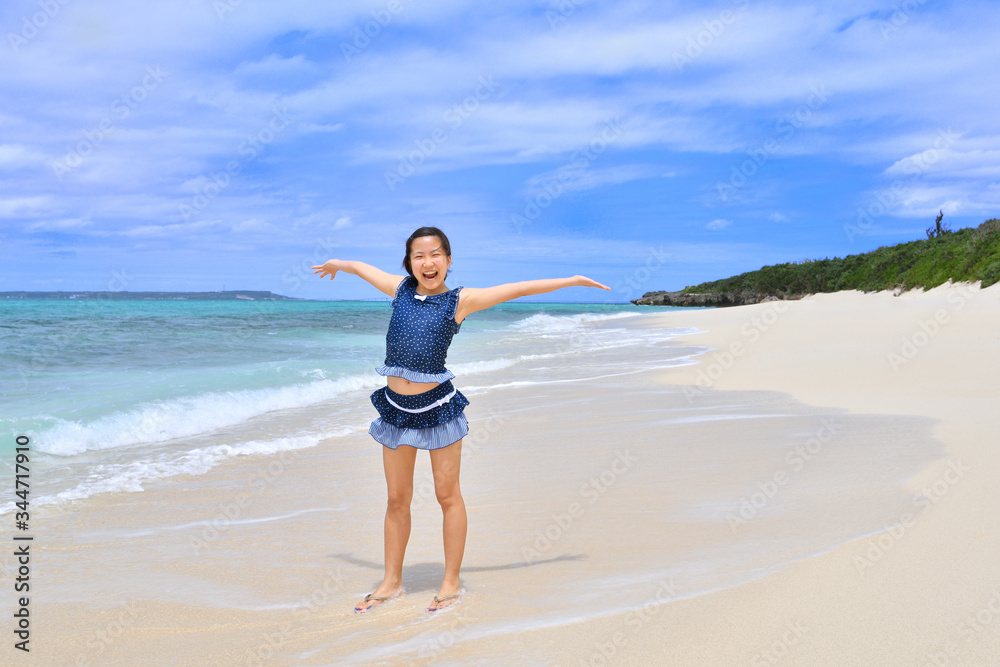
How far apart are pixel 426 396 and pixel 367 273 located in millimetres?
939

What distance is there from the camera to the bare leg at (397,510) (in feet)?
11.6

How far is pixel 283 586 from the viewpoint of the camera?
3.68m

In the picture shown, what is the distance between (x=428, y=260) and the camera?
3.51m

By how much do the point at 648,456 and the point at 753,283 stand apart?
82.0 meters

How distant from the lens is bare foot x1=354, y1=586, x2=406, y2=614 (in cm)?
334

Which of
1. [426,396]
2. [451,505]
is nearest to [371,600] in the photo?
[451,505]

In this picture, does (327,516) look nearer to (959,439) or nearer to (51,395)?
(959,439)

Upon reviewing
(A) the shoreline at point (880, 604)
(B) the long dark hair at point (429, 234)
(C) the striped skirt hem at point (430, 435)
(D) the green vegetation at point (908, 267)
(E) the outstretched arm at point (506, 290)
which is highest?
(D) the green vegetation at point (908, 267)

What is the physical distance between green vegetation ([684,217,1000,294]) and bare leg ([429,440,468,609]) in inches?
1308

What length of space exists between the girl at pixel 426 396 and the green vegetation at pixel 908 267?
33.1 meters

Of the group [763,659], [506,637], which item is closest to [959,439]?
[763,659]

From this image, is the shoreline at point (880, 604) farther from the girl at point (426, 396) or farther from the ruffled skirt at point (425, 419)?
the ruffled skirt at point (425, 419)

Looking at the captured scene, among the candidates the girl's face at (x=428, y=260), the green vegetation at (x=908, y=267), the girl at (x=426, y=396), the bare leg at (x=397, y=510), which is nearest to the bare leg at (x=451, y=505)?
the girl at (x=426, y=396)

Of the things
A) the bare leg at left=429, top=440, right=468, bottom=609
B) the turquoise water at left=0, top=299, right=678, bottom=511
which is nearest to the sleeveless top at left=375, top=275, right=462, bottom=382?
the bare leg at left=429, top=440, right=468, bottom=609
